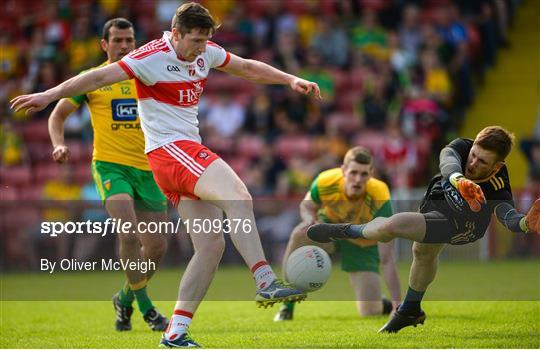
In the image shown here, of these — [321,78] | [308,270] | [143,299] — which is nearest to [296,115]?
[321,78]

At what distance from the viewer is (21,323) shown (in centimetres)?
1044

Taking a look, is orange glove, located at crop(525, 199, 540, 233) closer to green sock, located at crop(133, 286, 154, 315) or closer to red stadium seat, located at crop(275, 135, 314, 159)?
green sock, located at crop(133, 286, 154, 315)

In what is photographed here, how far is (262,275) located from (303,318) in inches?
125

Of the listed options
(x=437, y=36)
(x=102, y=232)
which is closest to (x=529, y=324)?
(x=102, y=232)

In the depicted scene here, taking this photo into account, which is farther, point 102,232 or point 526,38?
point 526,38

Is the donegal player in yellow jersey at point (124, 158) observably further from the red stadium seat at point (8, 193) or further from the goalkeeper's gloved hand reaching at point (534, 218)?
the red stadium seat at point (8, 193)

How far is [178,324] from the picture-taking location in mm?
7762

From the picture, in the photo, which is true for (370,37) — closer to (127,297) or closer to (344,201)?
(344,201)

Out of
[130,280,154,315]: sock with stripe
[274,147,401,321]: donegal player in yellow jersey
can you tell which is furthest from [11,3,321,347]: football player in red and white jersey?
[274,147,401,321]: donegal player in yellow jersey

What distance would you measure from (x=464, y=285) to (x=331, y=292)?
5.79 feet

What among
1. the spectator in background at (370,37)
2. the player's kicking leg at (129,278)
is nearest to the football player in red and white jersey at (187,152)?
the player's kicking leg at (129,278)

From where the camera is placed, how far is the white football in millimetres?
7840

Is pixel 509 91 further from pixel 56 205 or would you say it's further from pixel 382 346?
pixel 382 346

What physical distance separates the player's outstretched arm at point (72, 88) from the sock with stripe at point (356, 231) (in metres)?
2.20
